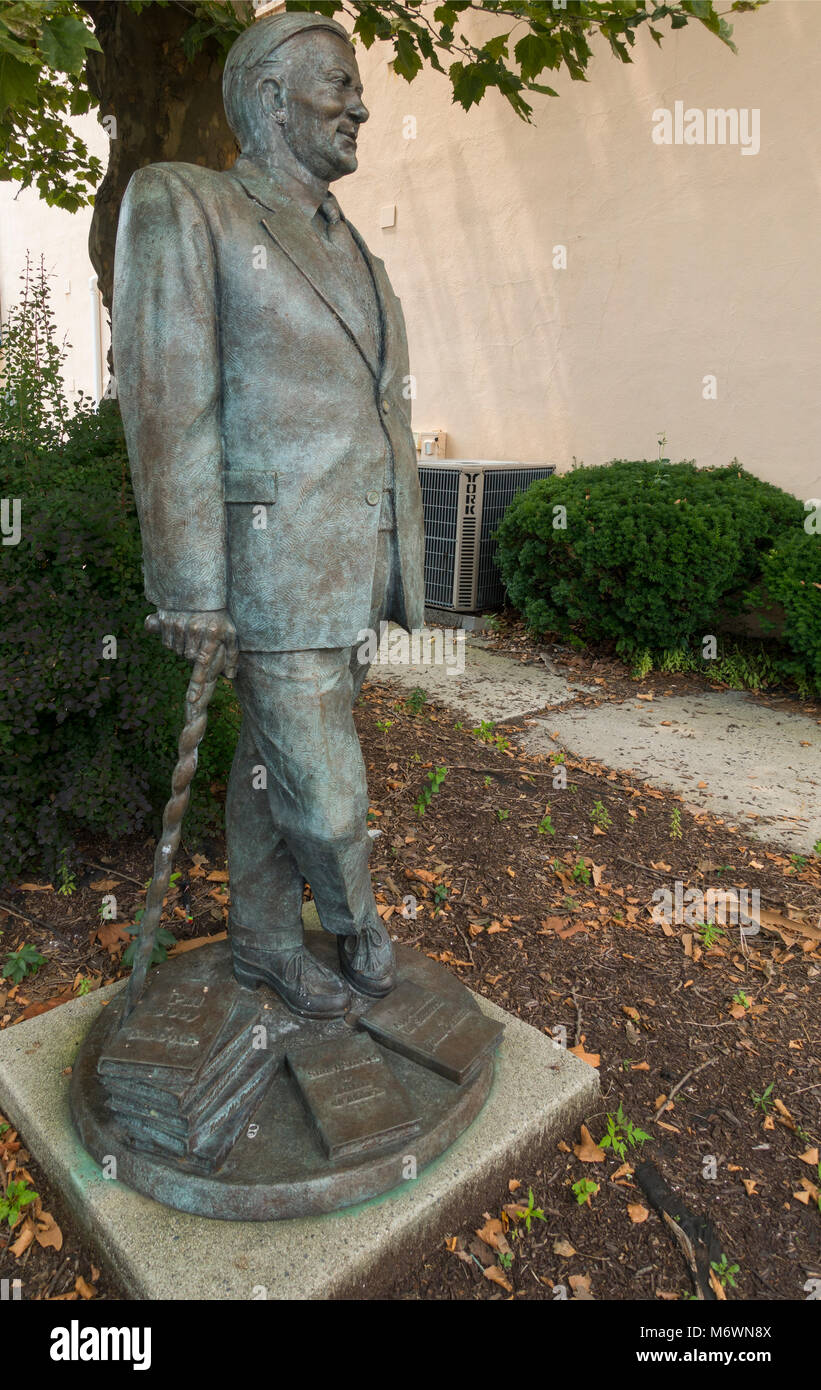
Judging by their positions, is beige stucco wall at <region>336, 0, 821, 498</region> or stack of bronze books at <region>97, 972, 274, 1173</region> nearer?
stack of bronze books at <region>97, 972, 274, 1173</region>

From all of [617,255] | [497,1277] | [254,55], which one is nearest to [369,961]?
[497,1277]

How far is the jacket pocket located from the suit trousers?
0.34 meters

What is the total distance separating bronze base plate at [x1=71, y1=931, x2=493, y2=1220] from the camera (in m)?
1.98

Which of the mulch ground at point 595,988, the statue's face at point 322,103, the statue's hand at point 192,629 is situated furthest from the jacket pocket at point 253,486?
the mulch ground at point 595,988

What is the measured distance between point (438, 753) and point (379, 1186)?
3.02 m

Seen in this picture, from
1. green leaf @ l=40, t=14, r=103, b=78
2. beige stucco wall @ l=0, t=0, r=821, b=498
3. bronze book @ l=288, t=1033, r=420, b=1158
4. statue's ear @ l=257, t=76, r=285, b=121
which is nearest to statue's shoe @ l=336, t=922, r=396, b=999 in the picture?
bronze book @ l=288, t=1033, r=420, b=1158

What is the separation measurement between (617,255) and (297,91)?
618cm

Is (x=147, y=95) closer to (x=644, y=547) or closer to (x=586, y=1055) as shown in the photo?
(x=644, y=547)

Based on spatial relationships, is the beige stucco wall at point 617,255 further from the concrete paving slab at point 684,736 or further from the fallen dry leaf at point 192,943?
the fallen dry leaf at point 192,943

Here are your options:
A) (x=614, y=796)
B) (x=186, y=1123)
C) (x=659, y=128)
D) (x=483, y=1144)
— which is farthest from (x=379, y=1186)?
(x=659, y=128)

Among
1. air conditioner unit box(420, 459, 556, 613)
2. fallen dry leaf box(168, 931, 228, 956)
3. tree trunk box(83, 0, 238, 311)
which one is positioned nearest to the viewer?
fallen dry leaf box(168, 931, 228, 956)

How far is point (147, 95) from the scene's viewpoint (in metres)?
4.10

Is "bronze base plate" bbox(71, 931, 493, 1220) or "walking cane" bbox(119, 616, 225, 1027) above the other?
"walking cane" bbox(119, 616, 225, 1027)

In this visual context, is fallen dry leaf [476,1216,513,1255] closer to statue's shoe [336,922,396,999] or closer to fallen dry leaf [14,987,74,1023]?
statue's shoe [336,922,396,999]
